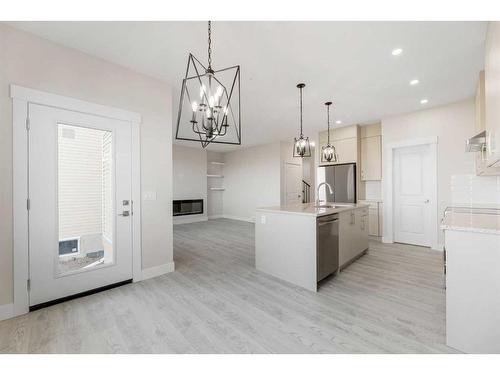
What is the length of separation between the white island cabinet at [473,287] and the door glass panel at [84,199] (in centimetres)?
336

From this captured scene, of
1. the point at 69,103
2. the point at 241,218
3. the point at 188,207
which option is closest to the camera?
the point at 69,103

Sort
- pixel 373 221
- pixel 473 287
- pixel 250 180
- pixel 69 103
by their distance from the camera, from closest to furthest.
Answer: pixel 473 287, pixel 69 103, pixel 373 221, pixel 250 180

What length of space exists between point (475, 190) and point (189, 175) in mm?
7258

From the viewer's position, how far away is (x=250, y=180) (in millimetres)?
8242

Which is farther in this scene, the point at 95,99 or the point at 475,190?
the point at 475,190

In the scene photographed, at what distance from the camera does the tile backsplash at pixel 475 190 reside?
130 inches

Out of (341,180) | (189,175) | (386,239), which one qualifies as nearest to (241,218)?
(189,175)

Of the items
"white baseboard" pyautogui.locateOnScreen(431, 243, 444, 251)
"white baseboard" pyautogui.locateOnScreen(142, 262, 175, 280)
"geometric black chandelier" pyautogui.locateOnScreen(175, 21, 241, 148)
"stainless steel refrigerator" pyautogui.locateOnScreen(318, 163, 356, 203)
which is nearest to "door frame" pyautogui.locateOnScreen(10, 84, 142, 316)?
"white baseboard" pyautogui.locateOnScreen(142, 262, 175, 280)

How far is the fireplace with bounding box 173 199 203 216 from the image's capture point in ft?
24.5

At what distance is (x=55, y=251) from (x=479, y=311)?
12.2ft

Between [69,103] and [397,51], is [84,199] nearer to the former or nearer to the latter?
[69,103]

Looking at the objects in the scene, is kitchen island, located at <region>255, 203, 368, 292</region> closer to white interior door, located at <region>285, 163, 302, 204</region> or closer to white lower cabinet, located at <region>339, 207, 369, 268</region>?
white lower cabinet, located at <region>339, 207, 369, 268</region>

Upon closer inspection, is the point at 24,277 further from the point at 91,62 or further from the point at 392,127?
the point at 392,127
